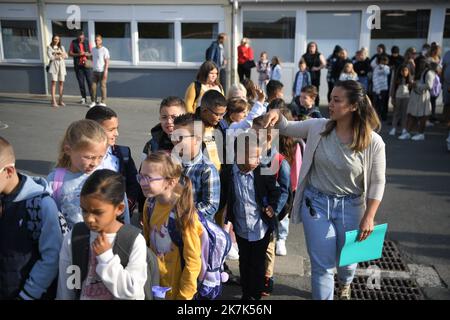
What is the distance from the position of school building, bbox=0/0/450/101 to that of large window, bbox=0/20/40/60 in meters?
0.03

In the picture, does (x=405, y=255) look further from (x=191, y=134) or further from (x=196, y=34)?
(x=196, y=34)

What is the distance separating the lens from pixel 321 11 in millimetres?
13445

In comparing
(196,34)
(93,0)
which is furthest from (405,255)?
(93,0)

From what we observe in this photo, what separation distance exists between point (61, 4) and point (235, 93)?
11.7m

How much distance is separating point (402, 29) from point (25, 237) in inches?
554

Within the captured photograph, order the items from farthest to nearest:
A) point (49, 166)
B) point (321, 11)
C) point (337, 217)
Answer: point (321, 11) < point (49, 166) < point (337, 217)

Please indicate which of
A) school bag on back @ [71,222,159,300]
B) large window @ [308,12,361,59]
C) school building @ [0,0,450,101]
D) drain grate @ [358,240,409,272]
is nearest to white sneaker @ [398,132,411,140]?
school building @ [0,0,450,101]

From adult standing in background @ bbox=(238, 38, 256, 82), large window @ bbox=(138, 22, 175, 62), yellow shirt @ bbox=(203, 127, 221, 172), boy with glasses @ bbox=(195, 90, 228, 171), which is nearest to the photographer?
yellow shirt @ bbox=(203, 127, 221, 172)

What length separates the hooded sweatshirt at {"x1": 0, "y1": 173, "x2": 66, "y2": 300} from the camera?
2.09 metres

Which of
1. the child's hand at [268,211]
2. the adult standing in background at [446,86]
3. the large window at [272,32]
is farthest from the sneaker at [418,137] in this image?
the child's hand at [268,211]

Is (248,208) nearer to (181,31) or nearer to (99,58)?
(99,58)

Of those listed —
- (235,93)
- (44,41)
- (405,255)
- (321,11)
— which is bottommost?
(405,255)

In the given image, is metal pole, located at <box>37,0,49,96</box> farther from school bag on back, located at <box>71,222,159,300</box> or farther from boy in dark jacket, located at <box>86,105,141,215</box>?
school bag on back, located at <box>71,222,159,300</box>

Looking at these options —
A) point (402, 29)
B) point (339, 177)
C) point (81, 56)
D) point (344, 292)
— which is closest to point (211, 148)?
point (339, 177)
